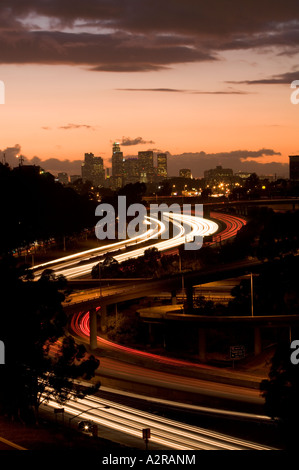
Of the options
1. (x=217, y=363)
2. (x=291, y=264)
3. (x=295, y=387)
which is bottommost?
(x=217, y=363)

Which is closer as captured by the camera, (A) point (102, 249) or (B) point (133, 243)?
(A) point (102, 249)

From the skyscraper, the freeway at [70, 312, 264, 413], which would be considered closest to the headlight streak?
the freeway at [70, 312, 264, 413]

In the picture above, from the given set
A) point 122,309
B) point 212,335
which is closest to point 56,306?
point 212,335

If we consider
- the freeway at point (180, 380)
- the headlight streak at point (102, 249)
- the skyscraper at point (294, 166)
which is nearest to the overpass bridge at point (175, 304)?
the freeway at point (180, 380)

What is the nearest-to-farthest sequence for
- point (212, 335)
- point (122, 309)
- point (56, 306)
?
point (56, 306), point (212, 335), point (122, 309)

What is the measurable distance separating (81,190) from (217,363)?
113861mm

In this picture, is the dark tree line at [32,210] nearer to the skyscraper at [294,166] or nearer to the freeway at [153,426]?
the freeway at [153,426]

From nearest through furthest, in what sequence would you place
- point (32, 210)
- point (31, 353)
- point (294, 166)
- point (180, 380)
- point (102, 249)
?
point (31, 353), point (180, 380), point (32, 210), point (102, 249), point (294, 166)

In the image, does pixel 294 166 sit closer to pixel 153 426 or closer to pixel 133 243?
pixel 133 243

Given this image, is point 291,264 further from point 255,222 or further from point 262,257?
point 255,222

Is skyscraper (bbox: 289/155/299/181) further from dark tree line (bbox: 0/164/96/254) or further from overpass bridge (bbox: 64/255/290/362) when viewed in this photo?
overpass bridge (bbox: 64/255/290/362)

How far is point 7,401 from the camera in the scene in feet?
57.0

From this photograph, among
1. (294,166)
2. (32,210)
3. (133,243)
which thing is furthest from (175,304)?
(294,166)

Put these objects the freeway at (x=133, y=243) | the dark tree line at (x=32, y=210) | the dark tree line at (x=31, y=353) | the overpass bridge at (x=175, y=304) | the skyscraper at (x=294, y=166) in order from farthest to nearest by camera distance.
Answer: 1. the skyscraper at (x=294, y=166)
2. the dark tree line at (x=32, y=210)
3. the freeway at (x=133, y=243)
4. the overpass bridge at (x=175, y=304)
5. the dark tree line at (x=31, y=353)
